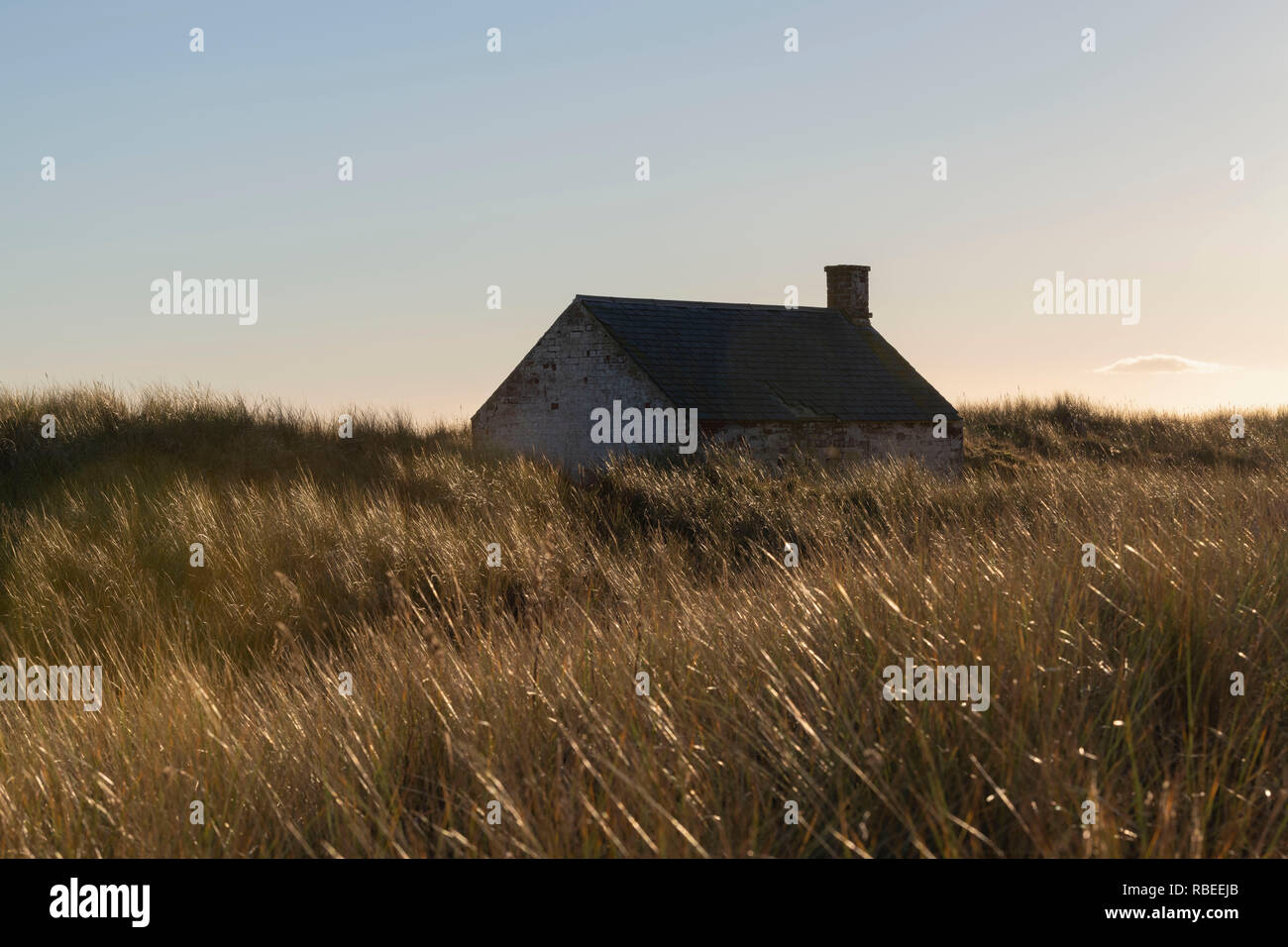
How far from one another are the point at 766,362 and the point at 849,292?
5.77 m

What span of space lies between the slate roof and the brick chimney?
62 centimetres

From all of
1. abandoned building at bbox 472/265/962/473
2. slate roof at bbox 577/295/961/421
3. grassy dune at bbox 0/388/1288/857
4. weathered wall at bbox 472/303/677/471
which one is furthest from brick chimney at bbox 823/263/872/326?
grassy dune at bbox 0/388/1288/857

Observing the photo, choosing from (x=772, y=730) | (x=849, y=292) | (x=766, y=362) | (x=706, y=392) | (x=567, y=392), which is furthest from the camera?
(x=849, y=292)

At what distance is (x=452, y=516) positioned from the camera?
14.0 metres

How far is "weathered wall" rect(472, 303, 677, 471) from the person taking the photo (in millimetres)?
22688

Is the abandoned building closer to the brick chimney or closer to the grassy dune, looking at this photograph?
the brick chimney

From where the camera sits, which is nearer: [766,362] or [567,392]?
[567,392]

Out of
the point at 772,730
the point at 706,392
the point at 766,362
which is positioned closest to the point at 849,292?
the point at 766,362

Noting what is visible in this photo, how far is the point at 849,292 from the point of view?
29234 mm

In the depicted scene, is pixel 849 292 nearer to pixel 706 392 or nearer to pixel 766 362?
pixel 766 362

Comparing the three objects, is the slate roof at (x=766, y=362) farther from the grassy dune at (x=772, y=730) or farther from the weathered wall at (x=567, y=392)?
the grassy dune at (x=772, y=730)
